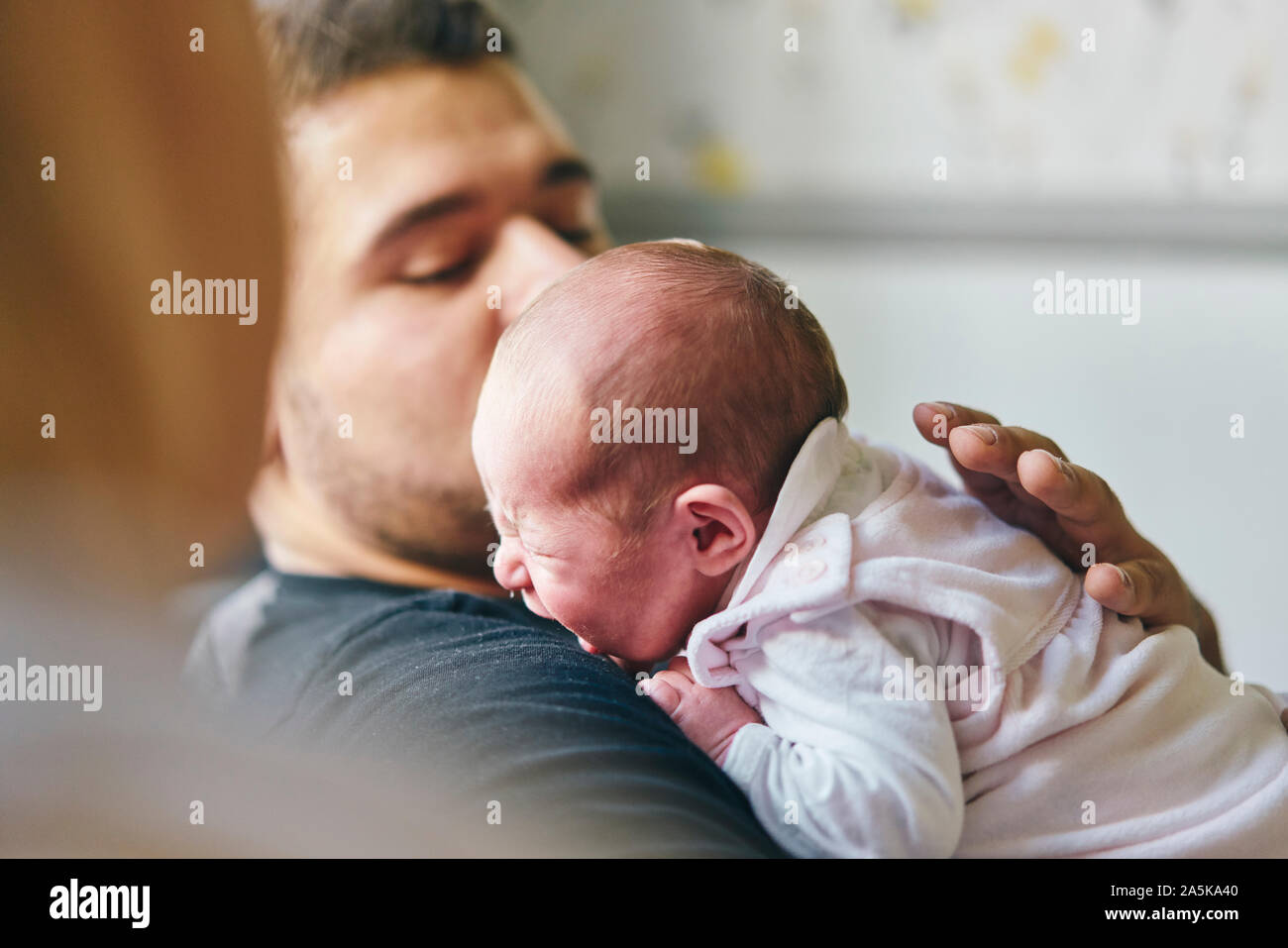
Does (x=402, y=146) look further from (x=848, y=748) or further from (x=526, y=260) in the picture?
(x=848, y=748)

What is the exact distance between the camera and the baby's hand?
0.67 meters

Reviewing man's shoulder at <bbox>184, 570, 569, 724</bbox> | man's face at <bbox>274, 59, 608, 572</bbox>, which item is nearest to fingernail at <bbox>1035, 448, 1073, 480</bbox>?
man's shoulder at <bbox>184, 570, 569, 724</bbox>

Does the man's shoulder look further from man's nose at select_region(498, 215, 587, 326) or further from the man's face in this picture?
man's nose at select_region(498, 215, 587, 326)

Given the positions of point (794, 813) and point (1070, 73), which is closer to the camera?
point (794, 813)

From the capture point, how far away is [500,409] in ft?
2.21

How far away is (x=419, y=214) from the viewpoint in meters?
1.02

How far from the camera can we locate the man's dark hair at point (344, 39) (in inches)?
40.4

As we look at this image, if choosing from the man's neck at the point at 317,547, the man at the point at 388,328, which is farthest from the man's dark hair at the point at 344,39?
the man's neck at the point at 317,547

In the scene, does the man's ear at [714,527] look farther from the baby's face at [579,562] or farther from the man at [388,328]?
the man at [388,328]

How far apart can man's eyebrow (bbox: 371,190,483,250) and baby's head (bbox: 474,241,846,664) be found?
0.37 metres

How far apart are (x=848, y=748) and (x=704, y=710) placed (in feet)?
0.36

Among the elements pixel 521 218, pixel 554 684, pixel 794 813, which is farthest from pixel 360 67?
pixel 794 813
